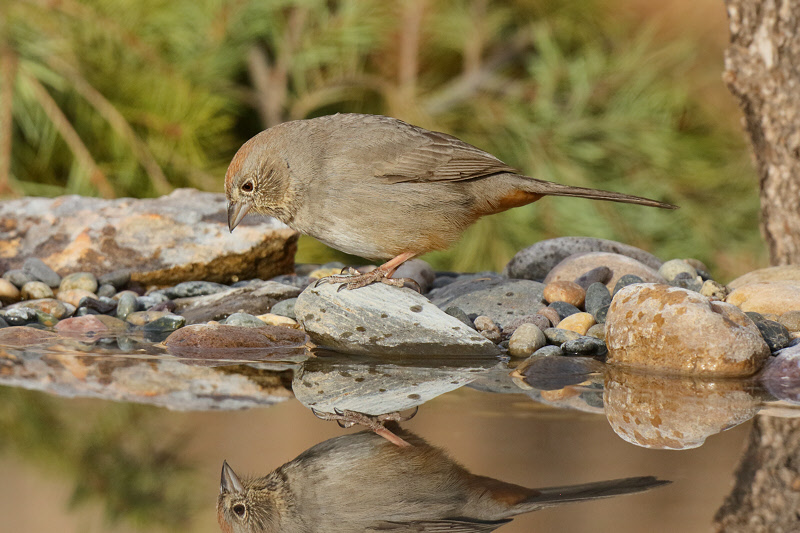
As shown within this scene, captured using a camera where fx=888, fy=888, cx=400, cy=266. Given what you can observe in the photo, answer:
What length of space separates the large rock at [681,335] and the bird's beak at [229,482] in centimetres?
172

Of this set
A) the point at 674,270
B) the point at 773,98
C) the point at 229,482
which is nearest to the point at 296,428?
the point at 229,482

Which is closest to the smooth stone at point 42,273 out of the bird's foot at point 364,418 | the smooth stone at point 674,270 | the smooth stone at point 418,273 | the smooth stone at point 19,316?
the smooth stone at point 19,316

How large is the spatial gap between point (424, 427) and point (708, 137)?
19.7ft

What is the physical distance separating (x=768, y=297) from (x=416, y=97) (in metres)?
4.14

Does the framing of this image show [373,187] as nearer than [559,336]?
No

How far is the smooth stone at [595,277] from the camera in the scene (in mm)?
4180

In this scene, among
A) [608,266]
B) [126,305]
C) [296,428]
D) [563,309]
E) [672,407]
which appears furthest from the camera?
[608,266]

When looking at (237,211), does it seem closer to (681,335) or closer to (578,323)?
(578,323)

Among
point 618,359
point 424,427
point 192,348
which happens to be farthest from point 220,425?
point 618,359

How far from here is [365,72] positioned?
7.77m

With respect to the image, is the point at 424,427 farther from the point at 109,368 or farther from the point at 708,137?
the point at 708,137

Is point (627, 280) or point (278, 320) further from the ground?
point (627, 280)

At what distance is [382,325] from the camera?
350 cm

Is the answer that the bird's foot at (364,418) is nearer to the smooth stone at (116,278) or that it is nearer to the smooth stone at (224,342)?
the smooth stone at (224,342)
